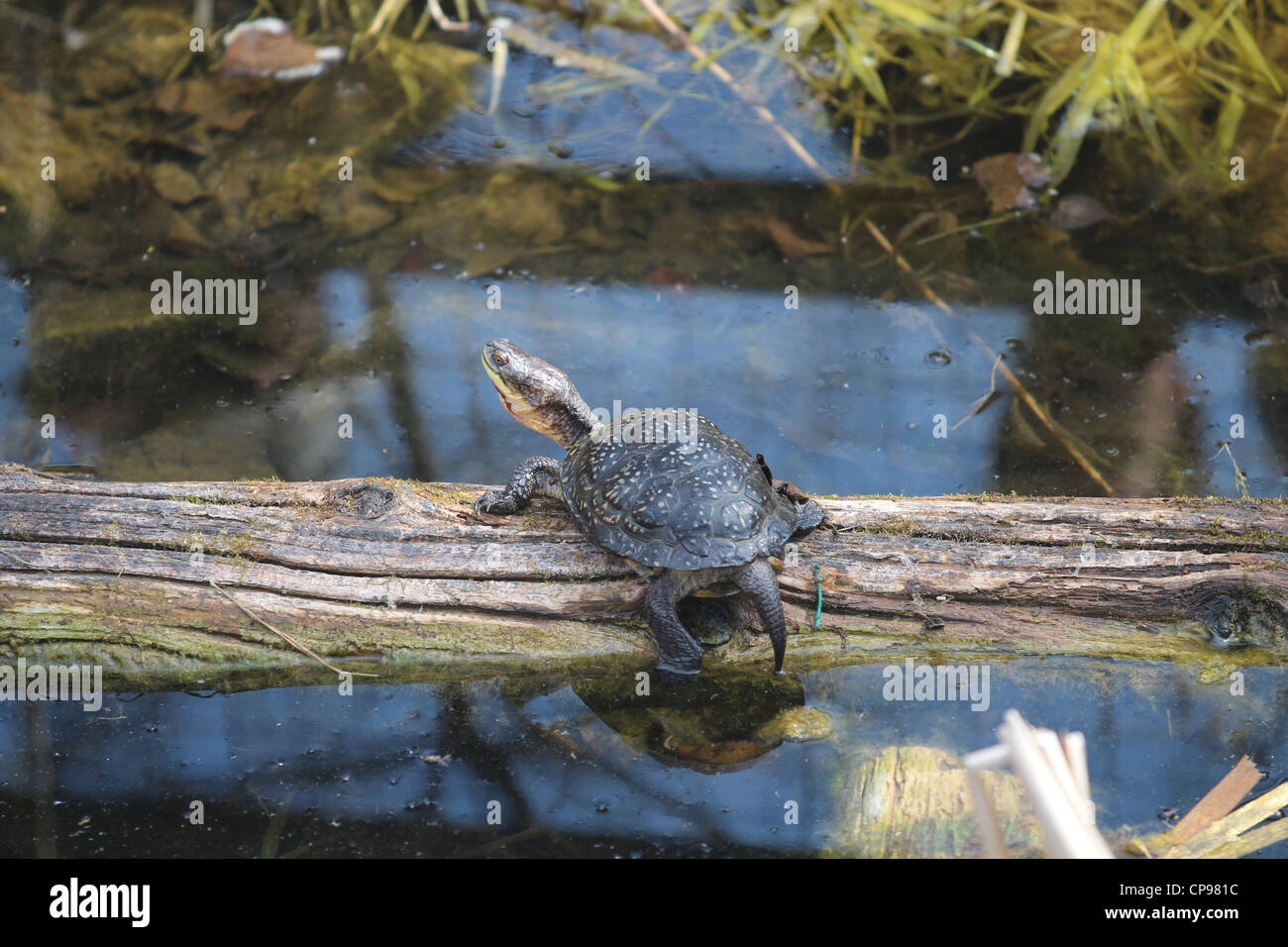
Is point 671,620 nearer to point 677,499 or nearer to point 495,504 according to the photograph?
point 677,499

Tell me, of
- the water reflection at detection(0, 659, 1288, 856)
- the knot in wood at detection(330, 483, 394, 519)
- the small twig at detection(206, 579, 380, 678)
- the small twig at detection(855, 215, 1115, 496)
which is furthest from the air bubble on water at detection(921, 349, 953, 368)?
the small twig at detection(206, 579, 380, 678)

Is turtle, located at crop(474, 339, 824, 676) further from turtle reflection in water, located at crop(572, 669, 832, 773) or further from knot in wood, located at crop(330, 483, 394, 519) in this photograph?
knot in wood, located at crop(330, 483, 394, 519)

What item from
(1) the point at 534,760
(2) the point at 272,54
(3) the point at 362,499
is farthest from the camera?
(2) the point at 272,54

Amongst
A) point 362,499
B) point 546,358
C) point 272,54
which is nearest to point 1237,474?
point 546,358

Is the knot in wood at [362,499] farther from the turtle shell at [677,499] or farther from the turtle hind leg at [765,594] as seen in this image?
the turtle hind leg at [765,594]

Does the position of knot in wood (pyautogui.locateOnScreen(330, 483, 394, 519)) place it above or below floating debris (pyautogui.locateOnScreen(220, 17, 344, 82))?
below

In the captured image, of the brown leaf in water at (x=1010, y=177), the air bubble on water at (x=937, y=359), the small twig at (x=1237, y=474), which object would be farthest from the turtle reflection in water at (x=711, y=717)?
the brown leaf in water at (x=1010, y=177)
